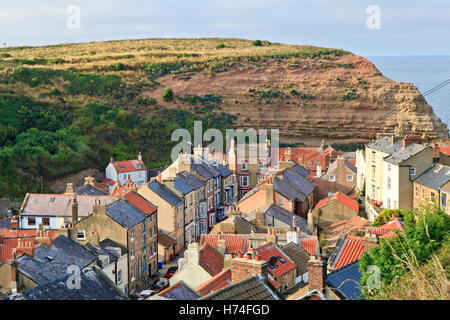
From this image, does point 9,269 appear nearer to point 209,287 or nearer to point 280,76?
point 209,287

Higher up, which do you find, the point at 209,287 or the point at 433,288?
the point at 433,288

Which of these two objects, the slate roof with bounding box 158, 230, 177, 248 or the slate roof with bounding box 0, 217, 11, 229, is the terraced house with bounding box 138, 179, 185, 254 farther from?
the slate roof with bounding box 0, 217, 11, 229

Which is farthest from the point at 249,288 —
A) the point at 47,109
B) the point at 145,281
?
the point at 47,109

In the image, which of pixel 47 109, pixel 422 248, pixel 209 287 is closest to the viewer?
pixel 422 248

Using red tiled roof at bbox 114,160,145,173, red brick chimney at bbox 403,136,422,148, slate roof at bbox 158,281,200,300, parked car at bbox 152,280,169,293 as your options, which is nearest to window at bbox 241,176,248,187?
red tiled roof at bbox 114,160,145,173

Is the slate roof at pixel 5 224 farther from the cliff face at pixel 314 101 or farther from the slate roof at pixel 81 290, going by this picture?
the cliff face at pixel 314 101

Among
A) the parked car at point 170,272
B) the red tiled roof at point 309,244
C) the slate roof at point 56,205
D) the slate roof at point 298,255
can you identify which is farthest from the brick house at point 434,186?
the slate roof at point 56,205
